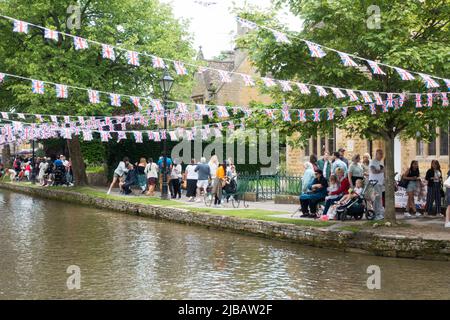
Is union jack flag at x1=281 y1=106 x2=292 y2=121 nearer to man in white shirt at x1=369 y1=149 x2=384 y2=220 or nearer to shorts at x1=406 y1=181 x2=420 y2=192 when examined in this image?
man in white shirt at x1=369 y1=149 x2=384 y2=220

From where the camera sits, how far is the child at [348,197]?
15867 millimetres

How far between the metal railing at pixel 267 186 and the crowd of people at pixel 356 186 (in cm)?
474

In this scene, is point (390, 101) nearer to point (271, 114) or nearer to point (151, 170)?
point (271, 114)

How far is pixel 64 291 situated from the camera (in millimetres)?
9141

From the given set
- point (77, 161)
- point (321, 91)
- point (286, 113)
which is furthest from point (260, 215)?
point (77, 161)

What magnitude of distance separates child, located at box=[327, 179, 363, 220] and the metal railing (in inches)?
242

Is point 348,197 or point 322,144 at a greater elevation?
point 322,144

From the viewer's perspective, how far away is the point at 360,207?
16.2 meters

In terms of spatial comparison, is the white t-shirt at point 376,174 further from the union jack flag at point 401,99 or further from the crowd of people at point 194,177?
the crowd of people at point 194,177

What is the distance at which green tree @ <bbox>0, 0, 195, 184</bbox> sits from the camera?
92.3ft

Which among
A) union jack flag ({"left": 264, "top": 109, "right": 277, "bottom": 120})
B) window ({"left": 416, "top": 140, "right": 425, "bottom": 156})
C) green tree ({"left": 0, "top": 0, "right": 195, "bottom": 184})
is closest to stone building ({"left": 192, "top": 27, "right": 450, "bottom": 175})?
window ({"left": 416, "top": 140, "right": 425, "bottom": 156})

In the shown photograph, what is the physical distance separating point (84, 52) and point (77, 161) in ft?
21.6

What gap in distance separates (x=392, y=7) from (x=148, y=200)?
13355mm
